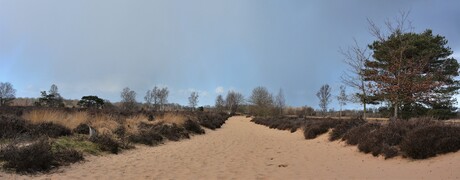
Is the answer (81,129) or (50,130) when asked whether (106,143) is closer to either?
(50,130)

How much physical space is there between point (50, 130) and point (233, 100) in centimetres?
12009

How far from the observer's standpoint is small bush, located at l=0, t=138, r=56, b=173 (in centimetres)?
828

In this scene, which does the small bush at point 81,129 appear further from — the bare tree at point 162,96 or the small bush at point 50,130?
the bare tree at point 162,96

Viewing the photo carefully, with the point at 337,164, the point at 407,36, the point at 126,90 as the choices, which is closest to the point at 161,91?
the point at 126,90

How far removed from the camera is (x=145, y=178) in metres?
8.69

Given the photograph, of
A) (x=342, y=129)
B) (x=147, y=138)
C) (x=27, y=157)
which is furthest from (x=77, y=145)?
(x=342, y=129)

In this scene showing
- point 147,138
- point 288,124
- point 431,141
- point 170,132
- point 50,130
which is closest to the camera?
point 431,141

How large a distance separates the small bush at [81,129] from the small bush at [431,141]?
37.9ft

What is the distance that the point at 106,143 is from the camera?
41.9ft

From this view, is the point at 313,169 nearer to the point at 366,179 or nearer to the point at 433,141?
the point at 366,179

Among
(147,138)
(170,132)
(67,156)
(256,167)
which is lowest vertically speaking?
(256,167)

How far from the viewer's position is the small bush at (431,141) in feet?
30.5

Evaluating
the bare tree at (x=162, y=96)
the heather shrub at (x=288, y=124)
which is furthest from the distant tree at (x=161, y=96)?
the heather shrub at (x=288, y=124)

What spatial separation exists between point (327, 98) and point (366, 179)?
82883mm
